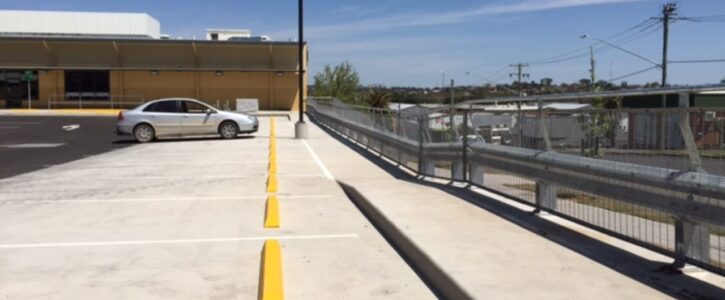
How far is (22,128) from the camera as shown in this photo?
31.8 meters

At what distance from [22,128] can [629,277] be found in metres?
31.4

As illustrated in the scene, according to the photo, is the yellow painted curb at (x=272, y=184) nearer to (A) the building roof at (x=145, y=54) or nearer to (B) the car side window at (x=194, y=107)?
(B) the car side window at (x=194, y=107)

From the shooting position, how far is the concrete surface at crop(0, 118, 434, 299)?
19.3 feet

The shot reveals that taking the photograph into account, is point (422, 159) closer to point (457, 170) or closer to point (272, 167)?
point (457, 170)

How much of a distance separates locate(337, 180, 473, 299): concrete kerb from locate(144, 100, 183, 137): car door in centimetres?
1583

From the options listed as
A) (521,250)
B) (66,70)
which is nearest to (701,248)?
(521,250)

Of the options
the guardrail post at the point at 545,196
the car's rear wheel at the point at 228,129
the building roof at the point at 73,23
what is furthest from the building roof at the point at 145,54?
the guardrail post at the point at 545,196

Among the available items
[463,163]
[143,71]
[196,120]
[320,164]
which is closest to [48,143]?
[196,120]

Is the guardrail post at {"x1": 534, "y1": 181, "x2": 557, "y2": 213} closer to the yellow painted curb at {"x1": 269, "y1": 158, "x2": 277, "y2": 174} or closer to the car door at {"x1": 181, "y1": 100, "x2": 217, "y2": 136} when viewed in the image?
the yellow painted curb at {"x1": 269, "y1": 158, "x2": 277, "y2": 174}

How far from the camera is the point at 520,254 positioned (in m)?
6.33

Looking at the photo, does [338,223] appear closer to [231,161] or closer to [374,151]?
[231,161]

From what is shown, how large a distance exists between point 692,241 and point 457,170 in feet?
20.9

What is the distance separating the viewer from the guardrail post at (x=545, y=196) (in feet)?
26.5

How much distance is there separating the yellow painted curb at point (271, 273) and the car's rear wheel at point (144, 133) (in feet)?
59.7
